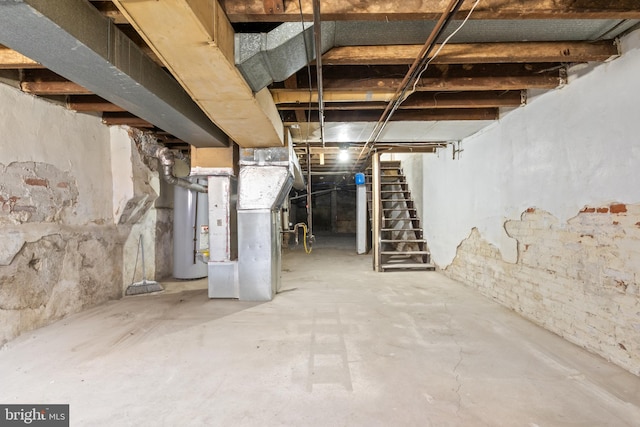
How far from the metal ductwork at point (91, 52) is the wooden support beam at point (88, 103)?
29.3 inches

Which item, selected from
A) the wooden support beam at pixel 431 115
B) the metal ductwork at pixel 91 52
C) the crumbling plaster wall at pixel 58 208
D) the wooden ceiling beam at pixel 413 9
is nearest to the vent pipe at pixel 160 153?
the crumbling plaster wall at pixel 58 208

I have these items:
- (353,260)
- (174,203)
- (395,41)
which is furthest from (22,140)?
(353,260)

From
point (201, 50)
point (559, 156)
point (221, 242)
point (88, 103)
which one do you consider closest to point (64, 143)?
point (88, 103)

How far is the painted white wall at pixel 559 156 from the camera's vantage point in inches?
69.6

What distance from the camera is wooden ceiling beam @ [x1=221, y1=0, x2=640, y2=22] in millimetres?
1396

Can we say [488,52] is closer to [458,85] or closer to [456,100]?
[458,85]

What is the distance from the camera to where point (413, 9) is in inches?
55.6

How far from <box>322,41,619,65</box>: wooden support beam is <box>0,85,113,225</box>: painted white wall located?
8.20 ft

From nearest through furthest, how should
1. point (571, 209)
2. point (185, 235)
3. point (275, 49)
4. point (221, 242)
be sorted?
1. point (275, 49)
2. point (571, 209)
3. point (221, 242)
4. point (185, 235)

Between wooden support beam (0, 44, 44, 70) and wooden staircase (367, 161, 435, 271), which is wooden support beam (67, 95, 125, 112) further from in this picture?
wooden staircase (367, 161, 435, 271)

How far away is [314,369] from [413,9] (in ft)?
6.97

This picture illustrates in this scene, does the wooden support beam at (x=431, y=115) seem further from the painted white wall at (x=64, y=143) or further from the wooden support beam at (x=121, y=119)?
the painted white wall at (x=64, y=143)

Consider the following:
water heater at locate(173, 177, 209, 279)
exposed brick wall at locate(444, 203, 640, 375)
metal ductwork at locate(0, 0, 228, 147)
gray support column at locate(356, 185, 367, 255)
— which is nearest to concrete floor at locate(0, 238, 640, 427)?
exposed brick wall at locate(444, 203, 640, 375)

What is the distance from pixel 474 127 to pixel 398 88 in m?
1.64
